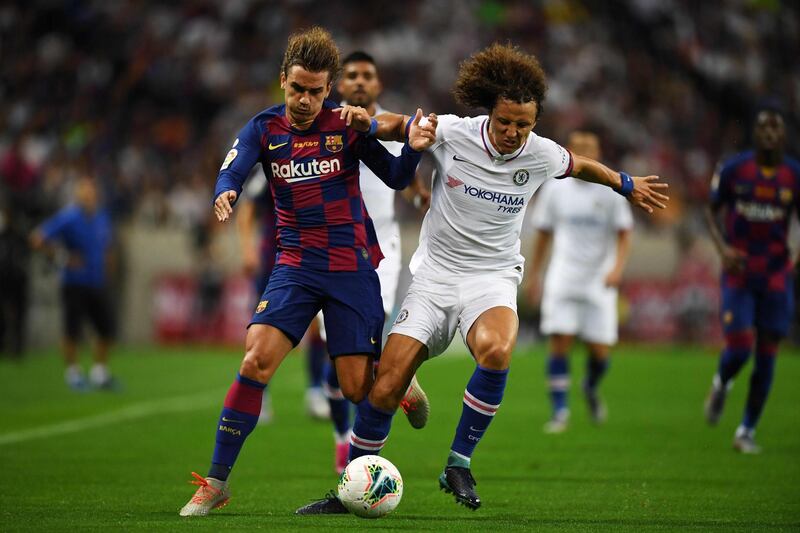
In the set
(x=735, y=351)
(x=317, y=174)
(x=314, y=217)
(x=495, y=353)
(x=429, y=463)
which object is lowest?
(x=429, y=463)

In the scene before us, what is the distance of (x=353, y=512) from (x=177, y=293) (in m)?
17.9

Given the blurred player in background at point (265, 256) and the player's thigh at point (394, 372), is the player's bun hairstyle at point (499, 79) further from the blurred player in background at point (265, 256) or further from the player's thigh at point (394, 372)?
the blurred player in background at point (265, 256)

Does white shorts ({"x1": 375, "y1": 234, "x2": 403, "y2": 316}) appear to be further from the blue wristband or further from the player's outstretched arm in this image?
the blue wristband

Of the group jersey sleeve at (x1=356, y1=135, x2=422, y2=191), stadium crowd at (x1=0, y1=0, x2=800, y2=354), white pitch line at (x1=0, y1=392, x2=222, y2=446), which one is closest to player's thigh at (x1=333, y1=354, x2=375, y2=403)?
jersey sleeve at (x1=356, y1=135, x2=422, y2=191)

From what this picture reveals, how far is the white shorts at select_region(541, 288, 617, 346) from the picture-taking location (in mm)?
11516

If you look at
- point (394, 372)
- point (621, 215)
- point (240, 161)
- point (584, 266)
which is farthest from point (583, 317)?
point (240, 161)

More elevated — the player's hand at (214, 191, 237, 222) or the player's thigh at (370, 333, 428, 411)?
the player's hand at (214, 191, 237, 222)

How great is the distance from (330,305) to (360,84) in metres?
2.45

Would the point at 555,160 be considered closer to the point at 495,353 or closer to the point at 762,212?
the point at 495,353

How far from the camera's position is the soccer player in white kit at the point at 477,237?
6.54m

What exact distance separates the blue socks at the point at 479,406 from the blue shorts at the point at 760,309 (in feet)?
12.1

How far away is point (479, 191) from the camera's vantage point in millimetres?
6770

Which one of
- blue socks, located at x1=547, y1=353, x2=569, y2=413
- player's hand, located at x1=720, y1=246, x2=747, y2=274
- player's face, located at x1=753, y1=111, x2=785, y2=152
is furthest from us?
blue socks, located at x1=547, y1=353, x2=569, y2=413

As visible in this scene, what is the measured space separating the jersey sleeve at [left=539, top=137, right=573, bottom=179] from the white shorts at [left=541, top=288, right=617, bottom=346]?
15.8ft
